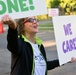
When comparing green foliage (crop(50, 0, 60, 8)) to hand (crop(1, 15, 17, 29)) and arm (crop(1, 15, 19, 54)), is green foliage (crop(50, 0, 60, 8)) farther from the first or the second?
hand (crop(1, 15, 17, 29))

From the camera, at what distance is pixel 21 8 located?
9.68 ft

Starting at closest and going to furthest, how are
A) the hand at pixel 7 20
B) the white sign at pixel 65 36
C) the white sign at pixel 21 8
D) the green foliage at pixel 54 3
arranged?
the hand at pixel 7 20 → the white sign at pixel 21 8 → the white sign at pixel 65 36 → the green foliage at pixel 54 3

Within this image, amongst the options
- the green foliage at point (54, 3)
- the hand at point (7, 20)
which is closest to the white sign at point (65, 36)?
the hand at point (7, 20)

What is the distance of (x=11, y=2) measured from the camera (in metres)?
2.85

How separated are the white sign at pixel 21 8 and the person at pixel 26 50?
0.34 ft

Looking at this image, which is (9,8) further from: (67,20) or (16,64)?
(67,20)

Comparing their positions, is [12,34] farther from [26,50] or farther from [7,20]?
[26,50]

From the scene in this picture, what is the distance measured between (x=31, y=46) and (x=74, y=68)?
20.6 ft

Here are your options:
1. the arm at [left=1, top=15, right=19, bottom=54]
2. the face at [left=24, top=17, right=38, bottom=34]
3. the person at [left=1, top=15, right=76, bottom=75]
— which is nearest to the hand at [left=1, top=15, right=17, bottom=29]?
the arm at [left=1, top=15, right=19, bottom=54]

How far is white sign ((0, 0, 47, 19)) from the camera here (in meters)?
2.80

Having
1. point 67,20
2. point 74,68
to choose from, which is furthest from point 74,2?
point 67,20

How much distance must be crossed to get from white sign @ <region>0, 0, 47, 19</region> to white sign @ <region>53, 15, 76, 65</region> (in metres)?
0.50

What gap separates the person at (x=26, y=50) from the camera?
3.00 meters

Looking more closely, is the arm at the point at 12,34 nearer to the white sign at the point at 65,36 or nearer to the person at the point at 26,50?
the person at the point at 26,50
